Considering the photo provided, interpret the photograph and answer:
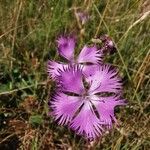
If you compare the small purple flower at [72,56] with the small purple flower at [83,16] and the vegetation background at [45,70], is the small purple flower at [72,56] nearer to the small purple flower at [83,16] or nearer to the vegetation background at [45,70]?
the vegetation background at [45,70]

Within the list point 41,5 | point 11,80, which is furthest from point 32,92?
point 41,5

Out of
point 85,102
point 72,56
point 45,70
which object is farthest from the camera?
point 45,70

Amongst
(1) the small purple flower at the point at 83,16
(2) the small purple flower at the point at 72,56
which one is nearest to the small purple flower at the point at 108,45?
(2) the small purple flower at the point at 72,56

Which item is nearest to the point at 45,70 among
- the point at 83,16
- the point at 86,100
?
the point at 83,16

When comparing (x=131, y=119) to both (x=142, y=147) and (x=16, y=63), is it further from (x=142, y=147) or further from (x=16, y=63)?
(x=16, y=63)

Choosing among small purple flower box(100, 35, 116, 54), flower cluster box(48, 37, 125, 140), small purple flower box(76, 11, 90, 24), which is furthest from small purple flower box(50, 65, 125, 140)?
small purple flower box(76, 11, 90, 24)

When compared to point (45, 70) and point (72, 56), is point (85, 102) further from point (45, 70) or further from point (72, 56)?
point (45, 70)

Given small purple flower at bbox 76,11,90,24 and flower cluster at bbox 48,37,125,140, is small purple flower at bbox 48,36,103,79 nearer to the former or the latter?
flower cluster at bbox 48,37,125,140
